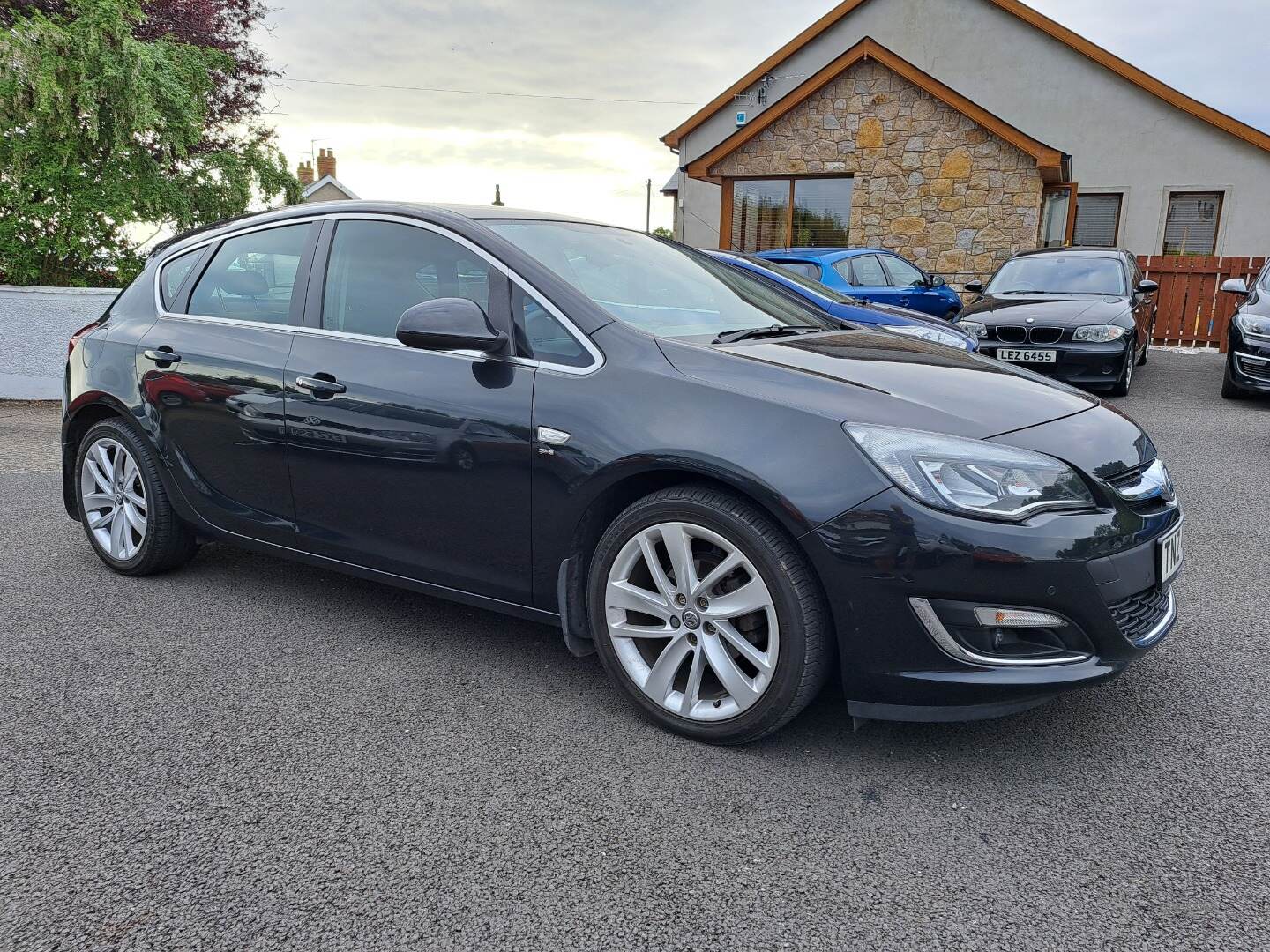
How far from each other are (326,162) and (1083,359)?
37.6 m

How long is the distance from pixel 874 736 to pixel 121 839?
2.00m

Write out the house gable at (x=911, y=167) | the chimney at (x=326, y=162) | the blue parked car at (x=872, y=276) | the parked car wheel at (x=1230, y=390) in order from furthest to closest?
1. the chimney at (x=326, y=162)
2. the house gable at (x=911, y=167)
3. the blue parked car at (x=872, y=276)
4. the parked car wheel at (x=1230, y=390)

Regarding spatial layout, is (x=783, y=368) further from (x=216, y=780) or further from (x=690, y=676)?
(x=216, y=780)

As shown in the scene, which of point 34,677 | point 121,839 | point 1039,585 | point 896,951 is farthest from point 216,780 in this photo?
point 1039,585

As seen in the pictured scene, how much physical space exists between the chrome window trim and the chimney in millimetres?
39683

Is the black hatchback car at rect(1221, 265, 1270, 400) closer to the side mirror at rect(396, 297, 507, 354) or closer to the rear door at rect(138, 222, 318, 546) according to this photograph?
the side mirror at rect(396, 297, 507, 354)

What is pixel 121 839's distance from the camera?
2.34 meters

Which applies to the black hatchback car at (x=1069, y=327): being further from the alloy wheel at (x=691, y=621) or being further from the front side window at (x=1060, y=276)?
the alloy wheel at (x=691, y=621)

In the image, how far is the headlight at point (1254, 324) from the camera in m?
9.40

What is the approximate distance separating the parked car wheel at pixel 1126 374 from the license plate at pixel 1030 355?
27.4 inches

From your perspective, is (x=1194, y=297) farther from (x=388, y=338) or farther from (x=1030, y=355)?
(x=388, y=338)

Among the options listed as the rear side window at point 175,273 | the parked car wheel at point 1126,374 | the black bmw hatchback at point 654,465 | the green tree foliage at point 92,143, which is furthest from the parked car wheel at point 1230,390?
the green tree foliage at point 92,143

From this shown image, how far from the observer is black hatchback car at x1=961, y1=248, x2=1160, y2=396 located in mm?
9555

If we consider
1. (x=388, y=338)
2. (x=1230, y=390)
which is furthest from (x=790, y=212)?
(x=388, y=338)
